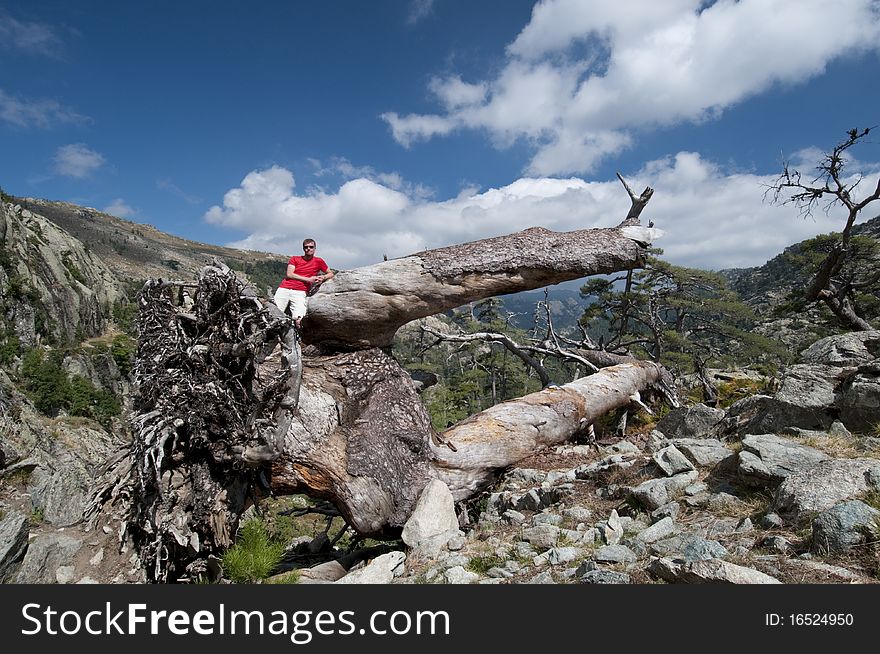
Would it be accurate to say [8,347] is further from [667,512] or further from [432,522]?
[667,512]

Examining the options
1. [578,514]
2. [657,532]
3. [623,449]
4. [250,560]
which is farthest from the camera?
[623,449]

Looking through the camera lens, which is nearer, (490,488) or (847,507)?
(847,507)

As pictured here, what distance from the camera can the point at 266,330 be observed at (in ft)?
17.0

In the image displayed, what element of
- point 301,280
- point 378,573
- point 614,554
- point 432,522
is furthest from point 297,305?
point 614,554

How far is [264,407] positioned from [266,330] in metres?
0.94

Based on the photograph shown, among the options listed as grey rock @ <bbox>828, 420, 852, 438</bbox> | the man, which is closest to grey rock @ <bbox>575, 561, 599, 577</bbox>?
grey rock @ <bbox>828, 420, 852, 438</bbox>

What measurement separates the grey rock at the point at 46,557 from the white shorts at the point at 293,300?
3294 mm

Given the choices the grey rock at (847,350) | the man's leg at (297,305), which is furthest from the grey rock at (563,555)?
the grey rock at (847,350)

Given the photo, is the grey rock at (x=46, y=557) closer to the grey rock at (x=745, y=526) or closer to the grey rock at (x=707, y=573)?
the grey rock at (x=707, y=573)

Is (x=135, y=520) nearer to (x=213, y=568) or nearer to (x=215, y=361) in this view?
(x=213, y=568)

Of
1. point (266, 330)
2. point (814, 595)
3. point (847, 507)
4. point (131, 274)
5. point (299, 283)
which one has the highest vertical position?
point (131, 274)

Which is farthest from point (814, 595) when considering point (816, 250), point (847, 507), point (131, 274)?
point (131, 274)

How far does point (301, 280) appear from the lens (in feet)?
21.2

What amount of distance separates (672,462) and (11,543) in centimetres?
632
